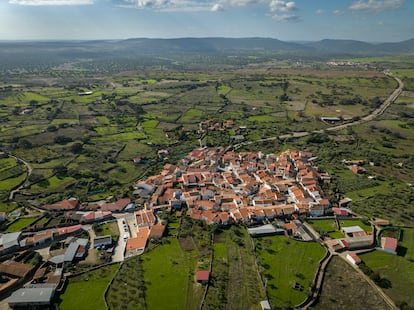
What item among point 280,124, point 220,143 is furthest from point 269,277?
point 280,124

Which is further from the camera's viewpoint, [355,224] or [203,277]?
[355,224]

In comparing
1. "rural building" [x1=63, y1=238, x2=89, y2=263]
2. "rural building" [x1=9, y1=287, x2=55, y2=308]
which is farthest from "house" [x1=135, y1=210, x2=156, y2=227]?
"rural building" [x1=9, y1=287, x2=55, y2=308]

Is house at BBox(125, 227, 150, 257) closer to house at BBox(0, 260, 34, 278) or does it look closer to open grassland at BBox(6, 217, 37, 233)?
house at BBox(0, 260, 34, 278)

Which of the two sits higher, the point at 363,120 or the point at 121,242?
the point at 363,120

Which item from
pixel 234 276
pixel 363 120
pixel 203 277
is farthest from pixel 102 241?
pixel 363 120

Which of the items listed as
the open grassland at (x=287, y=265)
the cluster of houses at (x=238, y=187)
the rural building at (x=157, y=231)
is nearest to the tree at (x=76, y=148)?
the cluster of houses at (x=238, y=187)

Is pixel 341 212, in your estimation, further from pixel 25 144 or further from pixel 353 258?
pixel 25 144
